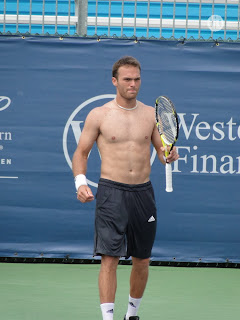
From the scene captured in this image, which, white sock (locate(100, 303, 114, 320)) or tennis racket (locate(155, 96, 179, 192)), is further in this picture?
tennis racket (locate(155, 96, 179, 192))

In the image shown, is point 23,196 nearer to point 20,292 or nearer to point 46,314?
point 20,292

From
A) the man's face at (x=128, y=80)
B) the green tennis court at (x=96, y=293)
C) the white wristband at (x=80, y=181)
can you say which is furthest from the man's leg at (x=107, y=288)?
the man's face at (x=128, y=80)

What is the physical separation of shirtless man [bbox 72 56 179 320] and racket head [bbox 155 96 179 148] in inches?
3.4

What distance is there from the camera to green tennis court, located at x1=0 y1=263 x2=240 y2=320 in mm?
5746

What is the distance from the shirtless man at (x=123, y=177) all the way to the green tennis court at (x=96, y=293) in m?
0.64

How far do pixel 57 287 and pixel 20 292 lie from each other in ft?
1.36

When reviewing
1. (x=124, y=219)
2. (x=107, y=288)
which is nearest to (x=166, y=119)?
(x=124, y=219)

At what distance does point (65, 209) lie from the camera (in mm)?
8047

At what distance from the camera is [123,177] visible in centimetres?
523

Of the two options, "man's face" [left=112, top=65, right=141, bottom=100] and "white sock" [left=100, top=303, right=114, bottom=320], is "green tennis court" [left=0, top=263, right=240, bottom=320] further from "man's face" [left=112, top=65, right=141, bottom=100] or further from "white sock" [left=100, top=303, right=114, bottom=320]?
"man's face" [left=112, top=65, right=141, bottom=100]

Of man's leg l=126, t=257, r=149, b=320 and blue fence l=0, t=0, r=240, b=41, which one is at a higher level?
blue fence l=0, t=0, r=240, b=41

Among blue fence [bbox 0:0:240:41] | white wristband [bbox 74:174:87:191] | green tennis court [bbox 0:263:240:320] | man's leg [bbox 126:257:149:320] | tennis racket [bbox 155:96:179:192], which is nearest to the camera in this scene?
white wristband [bbox 74:174:87:191]

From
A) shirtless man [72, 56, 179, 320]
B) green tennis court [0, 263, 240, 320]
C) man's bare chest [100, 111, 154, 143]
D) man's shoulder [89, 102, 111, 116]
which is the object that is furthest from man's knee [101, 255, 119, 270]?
man's shoulder [89, 102, 111, 116]

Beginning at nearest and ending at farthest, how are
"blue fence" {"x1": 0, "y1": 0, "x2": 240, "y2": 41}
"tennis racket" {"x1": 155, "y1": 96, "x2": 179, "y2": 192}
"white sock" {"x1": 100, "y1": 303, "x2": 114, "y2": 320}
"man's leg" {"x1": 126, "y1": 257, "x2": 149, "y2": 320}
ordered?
"white sock" {"x1": 100, "y1": 303, "x2": 114, "y2": 320}
"tennis racket" {"x1": 155, "y1": 96, "x2": 179, "y2": 192}
"man's leg" {"x1": 126, "y1": 257, "x2": 149, "y2": 320}
"blue fence" {"x1": 0, "y1": 0, "x2": 240, "y2": 41}
